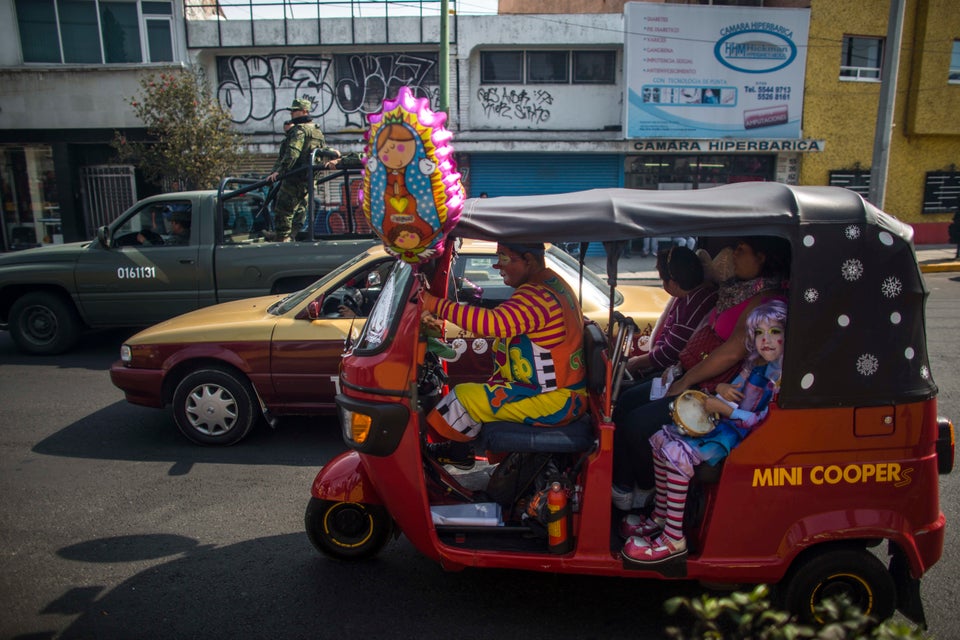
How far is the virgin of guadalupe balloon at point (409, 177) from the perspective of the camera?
2777 mm

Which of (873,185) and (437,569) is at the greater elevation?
(873,185)

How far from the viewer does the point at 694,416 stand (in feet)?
9.86

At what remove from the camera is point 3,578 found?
3.64 m

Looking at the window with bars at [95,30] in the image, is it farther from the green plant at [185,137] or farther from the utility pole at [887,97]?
the utility pole at [887,97]

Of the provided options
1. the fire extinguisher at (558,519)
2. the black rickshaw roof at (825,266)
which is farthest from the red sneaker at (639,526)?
the black rickshaw roof at (825,266)

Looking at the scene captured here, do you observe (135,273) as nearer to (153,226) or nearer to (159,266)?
(159,266)

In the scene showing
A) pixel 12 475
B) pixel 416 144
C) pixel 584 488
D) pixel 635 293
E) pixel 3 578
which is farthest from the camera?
pixel 635 293

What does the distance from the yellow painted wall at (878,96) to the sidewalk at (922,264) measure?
1.90 meters

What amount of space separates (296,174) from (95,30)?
1353 centimetres

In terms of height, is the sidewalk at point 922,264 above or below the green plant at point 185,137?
below

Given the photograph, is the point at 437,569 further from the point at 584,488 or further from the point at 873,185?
the point at 873,185

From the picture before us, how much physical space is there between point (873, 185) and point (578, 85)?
828 centimetres

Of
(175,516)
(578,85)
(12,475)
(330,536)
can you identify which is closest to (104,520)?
(175,516)

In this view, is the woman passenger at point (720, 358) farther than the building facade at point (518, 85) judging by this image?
No
